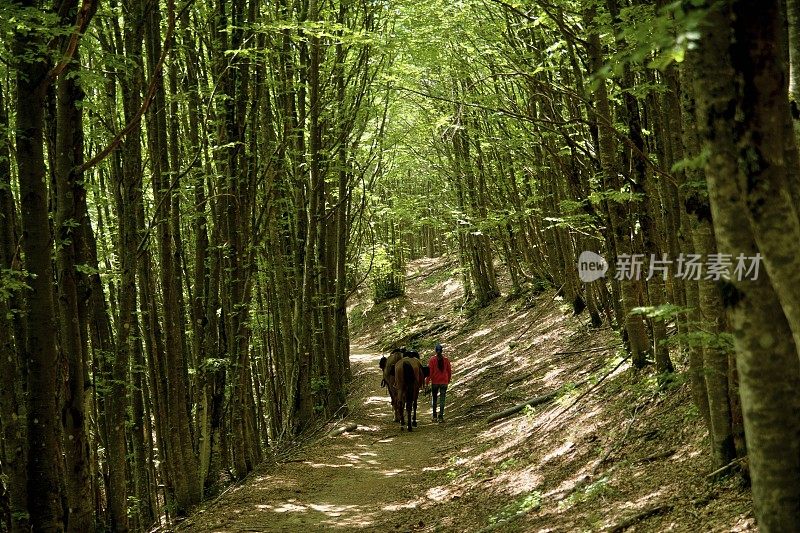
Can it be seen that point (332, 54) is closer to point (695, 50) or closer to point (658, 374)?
point (658, 374)

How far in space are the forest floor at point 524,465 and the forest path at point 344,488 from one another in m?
0.03

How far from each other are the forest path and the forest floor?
3 centimetres

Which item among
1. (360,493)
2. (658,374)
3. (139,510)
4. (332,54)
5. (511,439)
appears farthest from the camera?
(332,54)

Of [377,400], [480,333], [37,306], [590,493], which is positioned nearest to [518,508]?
[590,493]

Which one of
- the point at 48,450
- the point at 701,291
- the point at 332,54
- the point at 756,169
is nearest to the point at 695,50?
the point at 756,169

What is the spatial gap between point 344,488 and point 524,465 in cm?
291

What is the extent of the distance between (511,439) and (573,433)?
1.85 metres

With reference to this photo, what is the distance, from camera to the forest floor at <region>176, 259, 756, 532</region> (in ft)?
19.9

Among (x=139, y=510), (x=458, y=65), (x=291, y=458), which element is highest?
(x=458, y=65)

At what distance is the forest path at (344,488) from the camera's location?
29.2 ft

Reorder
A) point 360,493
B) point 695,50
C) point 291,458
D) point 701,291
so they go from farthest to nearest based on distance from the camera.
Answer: point 291,458 → point 360,493 → point 701,291 → point 695,50

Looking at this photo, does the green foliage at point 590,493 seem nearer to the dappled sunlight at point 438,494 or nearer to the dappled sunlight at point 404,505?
the dappled sunlight at point 438,494

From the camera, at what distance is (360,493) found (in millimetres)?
10297

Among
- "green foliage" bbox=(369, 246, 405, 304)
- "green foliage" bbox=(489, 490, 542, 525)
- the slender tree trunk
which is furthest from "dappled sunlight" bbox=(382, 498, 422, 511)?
"green foliage" bbox=(369, 246, 405, 304)
